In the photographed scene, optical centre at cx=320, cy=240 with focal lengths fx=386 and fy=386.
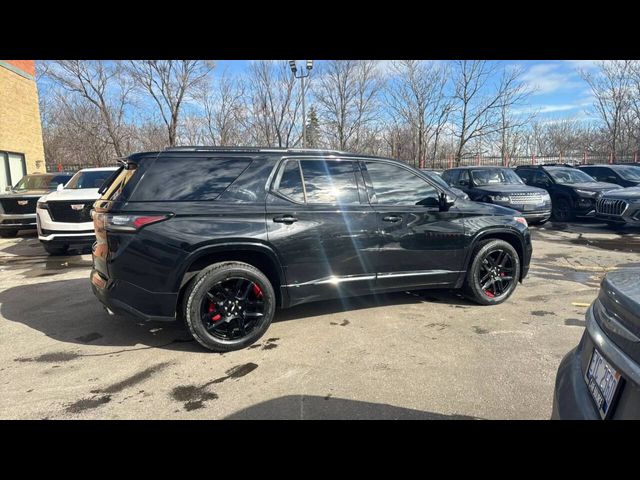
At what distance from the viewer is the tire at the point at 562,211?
12078 mm

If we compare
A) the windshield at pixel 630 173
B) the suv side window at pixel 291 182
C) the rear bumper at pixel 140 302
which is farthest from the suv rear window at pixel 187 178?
the windshield at pixel 630 173

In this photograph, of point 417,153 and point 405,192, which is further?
point 417,153

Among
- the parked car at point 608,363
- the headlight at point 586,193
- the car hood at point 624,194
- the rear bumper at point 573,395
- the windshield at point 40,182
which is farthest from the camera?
the windshield at point 40,182

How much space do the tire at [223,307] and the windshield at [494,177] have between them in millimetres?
9770

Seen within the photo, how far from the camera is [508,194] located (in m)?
10.5

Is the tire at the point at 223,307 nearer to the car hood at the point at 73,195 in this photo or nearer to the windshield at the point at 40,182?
the car hood at the point at 73,195

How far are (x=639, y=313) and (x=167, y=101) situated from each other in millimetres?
28753

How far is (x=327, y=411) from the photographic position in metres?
2.71

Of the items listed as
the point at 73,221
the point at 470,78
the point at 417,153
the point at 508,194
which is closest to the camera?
the point at 73,221

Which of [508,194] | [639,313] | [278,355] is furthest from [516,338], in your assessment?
[508,194]

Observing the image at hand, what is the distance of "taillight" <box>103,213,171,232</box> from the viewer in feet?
11.3

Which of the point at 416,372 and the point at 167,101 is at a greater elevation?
the point at 167,101
